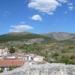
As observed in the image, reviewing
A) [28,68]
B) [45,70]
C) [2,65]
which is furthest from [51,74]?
[2,65]

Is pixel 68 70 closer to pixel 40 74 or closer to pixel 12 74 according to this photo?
pixel 40 74

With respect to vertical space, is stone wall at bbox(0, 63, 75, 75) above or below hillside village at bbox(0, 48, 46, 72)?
above

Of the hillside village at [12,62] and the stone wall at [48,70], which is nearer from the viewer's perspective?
the stone wall at [48,70]

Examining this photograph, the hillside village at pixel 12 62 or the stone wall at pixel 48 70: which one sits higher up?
the stone wall at pixel 48 70

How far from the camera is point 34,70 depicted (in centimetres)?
1043

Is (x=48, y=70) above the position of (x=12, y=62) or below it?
above

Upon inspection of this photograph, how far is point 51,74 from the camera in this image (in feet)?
33.6

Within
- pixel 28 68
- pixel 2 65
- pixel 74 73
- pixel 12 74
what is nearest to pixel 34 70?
pixel 28 68

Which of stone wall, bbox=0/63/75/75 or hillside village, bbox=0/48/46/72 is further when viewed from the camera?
hillside village, bbox=0/48/46/72

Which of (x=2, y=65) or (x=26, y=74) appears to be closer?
(x=26, y=74)

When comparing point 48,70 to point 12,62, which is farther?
point 12,62

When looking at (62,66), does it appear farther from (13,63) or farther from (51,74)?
(13,63)

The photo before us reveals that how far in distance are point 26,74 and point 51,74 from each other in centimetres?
97

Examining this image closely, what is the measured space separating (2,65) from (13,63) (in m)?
1.78
